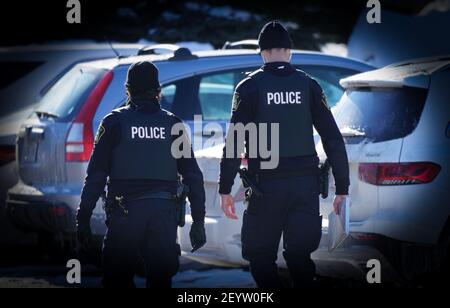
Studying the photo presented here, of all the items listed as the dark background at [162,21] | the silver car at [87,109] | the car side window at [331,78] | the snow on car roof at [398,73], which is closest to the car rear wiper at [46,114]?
the silver car at [87,109]

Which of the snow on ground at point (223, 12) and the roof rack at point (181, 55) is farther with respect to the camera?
the snow on ground at point (223, 12)

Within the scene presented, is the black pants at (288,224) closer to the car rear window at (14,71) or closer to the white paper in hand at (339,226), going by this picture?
the white paper in hand at (339,226)

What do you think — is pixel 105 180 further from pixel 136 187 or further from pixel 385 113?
pixel 385 113

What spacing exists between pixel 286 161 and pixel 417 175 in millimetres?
811

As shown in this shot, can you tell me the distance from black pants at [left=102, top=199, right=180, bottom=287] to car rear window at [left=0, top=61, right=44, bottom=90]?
5.64m

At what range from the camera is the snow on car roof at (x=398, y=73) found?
7398 mm

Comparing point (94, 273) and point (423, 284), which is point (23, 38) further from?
point (423, 284)

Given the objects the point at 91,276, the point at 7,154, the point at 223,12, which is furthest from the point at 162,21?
the point at 91,276

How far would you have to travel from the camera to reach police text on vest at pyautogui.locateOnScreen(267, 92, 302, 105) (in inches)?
275

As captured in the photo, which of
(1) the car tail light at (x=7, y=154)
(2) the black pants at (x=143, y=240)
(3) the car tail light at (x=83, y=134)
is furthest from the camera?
(1) the car tail light at (x=7, y=154)

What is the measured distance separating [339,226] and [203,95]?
263cm

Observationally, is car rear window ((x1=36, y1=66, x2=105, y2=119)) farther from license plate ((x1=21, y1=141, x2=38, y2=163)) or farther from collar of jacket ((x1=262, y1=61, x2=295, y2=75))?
collar of jacket ((x1=262, y1=61, x2=295, y2=75))

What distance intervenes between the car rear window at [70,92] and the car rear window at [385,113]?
2.49m

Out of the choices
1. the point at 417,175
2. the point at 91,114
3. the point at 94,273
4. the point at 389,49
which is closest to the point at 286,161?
the point at 417,175
